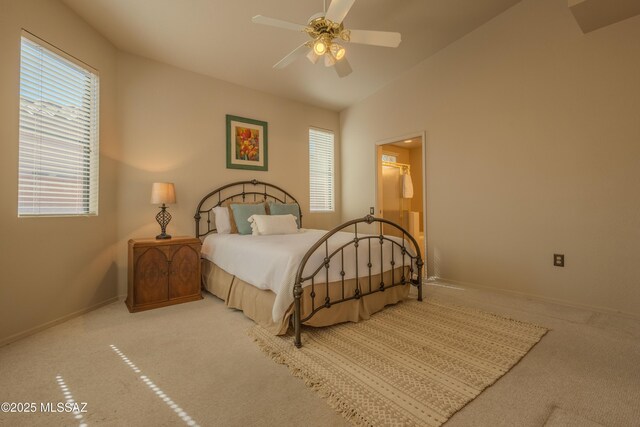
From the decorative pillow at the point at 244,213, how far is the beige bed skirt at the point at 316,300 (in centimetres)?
62

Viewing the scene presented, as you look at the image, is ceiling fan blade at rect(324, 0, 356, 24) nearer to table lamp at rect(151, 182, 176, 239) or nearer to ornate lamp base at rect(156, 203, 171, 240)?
table lamp at rect(151, 182, 176, 239)

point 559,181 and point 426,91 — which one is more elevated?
point 426,91

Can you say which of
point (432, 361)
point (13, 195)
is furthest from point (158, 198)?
point (432, 361)

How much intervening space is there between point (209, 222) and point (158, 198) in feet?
2.83

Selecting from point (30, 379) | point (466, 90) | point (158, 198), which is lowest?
point (30, 379)

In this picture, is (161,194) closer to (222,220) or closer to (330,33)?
(222,220)

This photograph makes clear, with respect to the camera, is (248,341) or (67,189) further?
(67,189)

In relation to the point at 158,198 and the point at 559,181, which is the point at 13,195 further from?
the point at 559,181

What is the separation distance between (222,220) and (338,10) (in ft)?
8.64

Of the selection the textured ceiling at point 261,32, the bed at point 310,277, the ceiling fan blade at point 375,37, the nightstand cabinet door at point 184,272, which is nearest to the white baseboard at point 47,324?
the nightstand cabinet door at point 184,272

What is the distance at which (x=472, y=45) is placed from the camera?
11.6ft

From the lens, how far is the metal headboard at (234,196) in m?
3.86

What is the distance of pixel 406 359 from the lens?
1.88 m

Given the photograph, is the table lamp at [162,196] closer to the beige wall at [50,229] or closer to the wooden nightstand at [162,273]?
the wooden nightstand at [162,273]
